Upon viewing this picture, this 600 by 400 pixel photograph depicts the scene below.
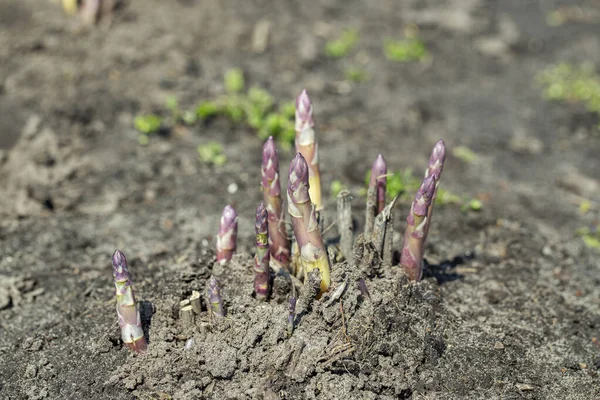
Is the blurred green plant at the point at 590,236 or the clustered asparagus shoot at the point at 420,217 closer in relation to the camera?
the clustered asparagus shoot at the point at 420,217

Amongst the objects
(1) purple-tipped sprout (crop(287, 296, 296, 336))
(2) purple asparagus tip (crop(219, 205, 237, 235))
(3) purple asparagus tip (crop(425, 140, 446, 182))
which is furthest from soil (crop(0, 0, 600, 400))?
→ (3) purple asparagus tip (crop(425, 140, 446, 182))

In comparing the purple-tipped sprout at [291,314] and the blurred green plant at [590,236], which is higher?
the purple-tipped sprout at [291,314]

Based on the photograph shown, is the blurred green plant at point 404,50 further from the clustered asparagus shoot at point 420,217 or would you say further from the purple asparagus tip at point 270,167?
the purple asparagus tip at point 270,167

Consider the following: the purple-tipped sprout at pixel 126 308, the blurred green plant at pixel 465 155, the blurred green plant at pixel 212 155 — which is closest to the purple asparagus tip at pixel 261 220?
the purple-tipped sprout at pixel 126 308

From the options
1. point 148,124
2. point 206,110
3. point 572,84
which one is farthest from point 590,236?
point 148,124

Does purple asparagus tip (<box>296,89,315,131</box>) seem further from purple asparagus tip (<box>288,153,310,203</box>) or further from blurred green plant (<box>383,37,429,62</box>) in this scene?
blurred green plant (<box>383,37,429,62</box>)

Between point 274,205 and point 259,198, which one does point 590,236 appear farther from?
point 274,205
